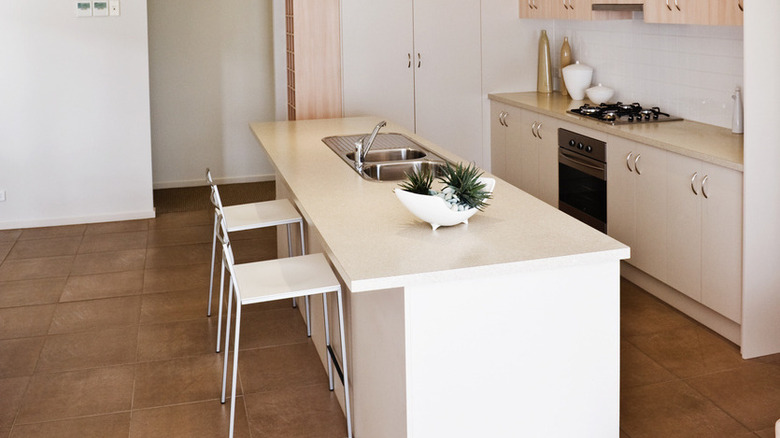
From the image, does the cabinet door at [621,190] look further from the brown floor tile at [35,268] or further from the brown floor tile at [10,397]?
the brown floor tile at [35,268]

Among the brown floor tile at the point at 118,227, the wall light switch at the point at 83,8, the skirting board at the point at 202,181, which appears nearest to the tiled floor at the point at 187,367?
the brown floor tile at the point at 118,227

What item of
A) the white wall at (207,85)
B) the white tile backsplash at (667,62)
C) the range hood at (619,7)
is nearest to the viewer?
the white tile backsplash at (667,62)

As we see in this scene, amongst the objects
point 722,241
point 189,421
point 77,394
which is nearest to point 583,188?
point 722,241

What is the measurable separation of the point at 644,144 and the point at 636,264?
691 millimetres

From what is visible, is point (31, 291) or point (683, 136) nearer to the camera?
point (683, 136)

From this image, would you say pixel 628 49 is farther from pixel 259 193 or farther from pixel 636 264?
pixel 259 193

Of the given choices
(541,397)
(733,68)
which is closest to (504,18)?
(733,68)

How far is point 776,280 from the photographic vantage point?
3.87 metres

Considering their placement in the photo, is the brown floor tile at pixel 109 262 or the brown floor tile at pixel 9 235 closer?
the brown floor tile at pixel 109 262

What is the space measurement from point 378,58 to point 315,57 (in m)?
0.46

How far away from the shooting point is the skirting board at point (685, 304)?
4098 mm

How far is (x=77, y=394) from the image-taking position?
3824 millimetres

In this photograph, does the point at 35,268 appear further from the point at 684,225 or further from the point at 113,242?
the point at 684,225

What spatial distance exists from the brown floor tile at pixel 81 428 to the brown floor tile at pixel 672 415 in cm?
200
